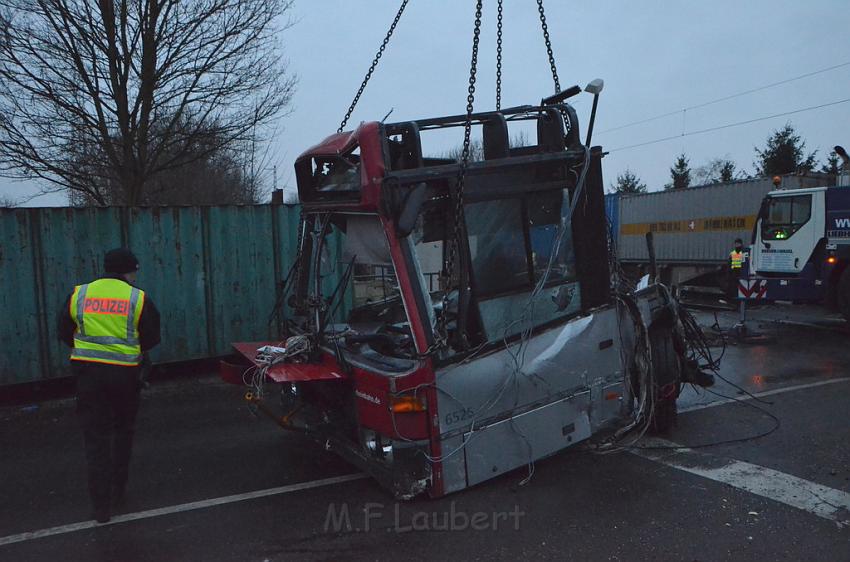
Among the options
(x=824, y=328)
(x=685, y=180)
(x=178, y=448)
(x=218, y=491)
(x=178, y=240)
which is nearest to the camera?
(x=218, y=491)

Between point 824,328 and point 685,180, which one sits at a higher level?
point 685,180

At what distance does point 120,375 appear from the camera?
4.20m

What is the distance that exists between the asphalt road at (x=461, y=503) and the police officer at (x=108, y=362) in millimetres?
328

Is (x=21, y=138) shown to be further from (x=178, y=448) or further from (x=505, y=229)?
(x=505, y=229)

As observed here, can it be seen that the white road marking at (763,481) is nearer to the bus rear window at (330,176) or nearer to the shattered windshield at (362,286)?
the shattered windshield at (362,286)

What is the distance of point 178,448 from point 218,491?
1.30 meters

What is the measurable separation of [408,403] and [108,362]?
2.06 meters

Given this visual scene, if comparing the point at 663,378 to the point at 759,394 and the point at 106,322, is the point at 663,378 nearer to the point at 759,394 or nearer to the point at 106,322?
the point at 759,394

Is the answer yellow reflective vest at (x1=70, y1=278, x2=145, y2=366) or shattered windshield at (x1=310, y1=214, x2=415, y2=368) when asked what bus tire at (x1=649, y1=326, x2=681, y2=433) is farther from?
yellow reflective vest at (x1=70, y1=278, x2=145, y2=366)

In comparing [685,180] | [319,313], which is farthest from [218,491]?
[685,180]

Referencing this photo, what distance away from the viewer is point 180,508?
171 inches

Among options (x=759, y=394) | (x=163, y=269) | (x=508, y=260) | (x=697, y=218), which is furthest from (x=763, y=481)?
(x=697, y=218)

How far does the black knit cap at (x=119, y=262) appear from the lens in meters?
4.34
